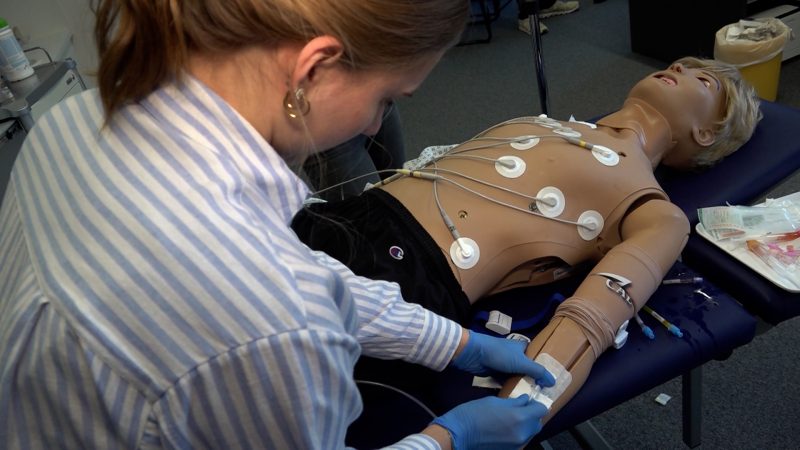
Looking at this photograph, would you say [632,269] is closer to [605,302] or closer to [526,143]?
[605,302]

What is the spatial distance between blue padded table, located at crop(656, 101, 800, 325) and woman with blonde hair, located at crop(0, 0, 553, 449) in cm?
90

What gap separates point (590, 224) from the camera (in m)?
1.36

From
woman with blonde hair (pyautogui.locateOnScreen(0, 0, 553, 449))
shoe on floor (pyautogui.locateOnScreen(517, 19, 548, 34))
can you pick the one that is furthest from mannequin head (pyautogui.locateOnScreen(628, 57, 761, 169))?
shoe on floor (pyautogui.locateOnScreen(517, 19, 548, 34))

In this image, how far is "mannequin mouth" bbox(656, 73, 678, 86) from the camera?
1.63 m

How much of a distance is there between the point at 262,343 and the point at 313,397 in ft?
0.28

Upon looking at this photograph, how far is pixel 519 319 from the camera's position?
1293 millimetres

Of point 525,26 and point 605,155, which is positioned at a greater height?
point 605,155

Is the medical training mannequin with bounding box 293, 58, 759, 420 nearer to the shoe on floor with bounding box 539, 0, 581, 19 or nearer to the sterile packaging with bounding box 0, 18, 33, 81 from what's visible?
the sterile packaging with bounding box 0, 18, 33, 81

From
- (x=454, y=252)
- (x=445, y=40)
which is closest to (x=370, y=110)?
(x=445, y=40)

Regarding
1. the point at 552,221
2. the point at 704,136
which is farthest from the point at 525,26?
the point at 552,221

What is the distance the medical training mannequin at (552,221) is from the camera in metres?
1.16

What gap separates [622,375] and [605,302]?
0.44ft

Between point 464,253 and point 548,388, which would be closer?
point 548,388

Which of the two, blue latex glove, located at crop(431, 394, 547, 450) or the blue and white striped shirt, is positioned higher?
the blue and white striped shirt
